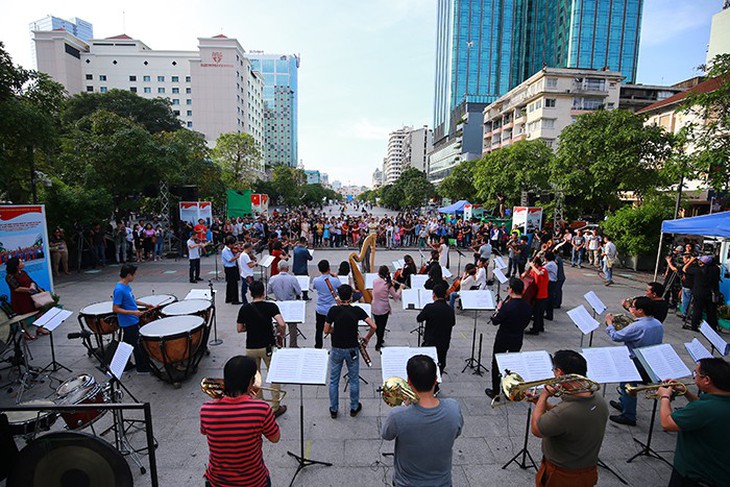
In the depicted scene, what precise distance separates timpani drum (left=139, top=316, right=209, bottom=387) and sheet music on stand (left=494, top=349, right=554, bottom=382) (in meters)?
4.57

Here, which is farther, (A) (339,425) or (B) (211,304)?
(B) (211,304)

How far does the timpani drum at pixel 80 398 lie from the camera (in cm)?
394

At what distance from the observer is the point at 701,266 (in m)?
8.75

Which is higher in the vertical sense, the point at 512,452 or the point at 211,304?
the point at 211,304

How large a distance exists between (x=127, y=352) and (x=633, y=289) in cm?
1567

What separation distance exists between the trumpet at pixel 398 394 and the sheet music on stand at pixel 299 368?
1.29 m

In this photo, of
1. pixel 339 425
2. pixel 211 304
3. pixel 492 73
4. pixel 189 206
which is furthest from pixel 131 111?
pixel 492 73

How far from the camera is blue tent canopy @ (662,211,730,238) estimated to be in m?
9.09

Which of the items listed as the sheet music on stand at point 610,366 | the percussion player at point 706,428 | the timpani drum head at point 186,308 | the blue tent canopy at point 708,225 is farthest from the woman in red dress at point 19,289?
the blue tent canopy at point 708,225

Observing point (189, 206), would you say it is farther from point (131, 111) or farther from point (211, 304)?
point (131, 111)

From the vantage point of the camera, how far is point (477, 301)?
271 inches

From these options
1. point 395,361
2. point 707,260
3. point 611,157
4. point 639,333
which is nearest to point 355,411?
point 395,361

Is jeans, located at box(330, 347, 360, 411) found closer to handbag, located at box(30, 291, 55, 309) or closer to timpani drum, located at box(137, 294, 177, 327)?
timpani drum, located at box(137, 294, 177, 327)

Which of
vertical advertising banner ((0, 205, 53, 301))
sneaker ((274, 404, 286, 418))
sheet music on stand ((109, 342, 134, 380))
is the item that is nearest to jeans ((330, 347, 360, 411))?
sneaker ((274, 404, 286, 418))
